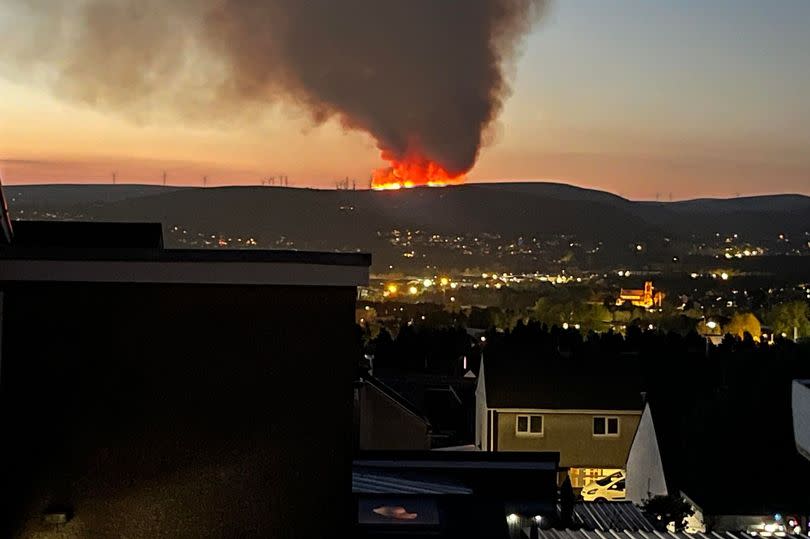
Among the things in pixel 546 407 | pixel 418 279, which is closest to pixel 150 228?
pixel 546 407

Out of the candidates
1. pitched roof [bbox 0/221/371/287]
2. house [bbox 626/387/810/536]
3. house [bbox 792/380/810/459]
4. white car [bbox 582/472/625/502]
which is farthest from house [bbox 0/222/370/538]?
white car [bbox 582/472/625/502]

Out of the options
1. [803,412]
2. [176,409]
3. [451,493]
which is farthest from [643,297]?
[176,409]

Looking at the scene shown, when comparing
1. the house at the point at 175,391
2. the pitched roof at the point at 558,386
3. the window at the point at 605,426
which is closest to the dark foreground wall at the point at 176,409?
the house at the point at 175,391

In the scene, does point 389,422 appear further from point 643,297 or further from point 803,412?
point 643,297

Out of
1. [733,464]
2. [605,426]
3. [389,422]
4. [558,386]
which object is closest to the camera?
[733,464]

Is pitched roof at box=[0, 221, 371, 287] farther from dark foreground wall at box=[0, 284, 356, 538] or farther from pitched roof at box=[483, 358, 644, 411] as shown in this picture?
pitched roof at box=[483, 358, 644, 411]

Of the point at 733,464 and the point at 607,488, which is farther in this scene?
the point at 607,488

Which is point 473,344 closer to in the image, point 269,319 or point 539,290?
point 269,319
